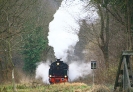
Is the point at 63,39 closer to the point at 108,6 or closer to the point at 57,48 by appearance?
the point at 57,48

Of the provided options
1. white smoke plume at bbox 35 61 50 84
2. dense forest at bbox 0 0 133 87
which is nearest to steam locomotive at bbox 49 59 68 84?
dense forest at bbox 0 0 133 87

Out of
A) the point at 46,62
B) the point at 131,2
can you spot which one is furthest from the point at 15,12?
the point at 46,62

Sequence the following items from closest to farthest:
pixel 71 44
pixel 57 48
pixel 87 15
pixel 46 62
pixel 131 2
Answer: pixel 131 2 → pixel 87 15 → pixel 57 48 → pixel 71 44 → pixel 46 62

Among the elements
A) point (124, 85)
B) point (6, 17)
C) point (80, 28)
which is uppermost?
point (80, 28)

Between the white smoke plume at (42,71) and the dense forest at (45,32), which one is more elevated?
the dense forest at (45,32)

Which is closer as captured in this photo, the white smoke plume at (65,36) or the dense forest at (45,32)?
the dense forest at (45,32)

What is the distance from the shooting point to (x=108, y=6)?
17734mm

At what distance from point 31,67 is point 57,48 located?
10.5 meters

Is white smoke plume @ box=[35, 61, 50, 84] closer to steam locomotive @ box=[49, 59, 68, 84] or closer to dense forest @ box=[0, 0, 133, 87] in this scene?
dense forest @ box=[0, 0, 133, 87]

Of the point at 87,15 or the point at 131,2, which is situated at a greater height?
the point at 87,15

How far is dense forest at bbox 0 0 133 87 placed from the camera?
46.6 ft

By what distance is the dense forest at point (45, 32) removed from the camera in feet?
46.6

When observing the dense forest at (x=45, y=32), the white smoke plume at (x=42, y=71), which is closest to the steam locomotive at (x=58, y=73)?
the dense forest at (x=45, y=32)

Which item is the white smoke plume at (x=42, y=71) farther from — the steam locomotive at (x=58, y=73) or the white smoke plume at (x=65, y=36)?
the steam locomotive at (x=58, y=73)
